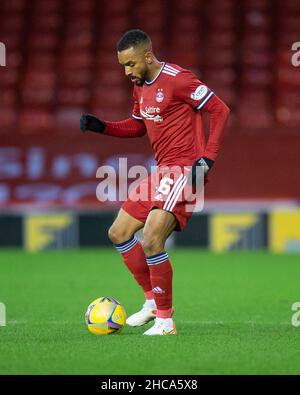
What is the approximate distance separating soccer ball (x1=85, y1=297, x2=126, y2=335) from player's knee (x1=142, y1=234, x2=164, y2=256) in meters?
0.43

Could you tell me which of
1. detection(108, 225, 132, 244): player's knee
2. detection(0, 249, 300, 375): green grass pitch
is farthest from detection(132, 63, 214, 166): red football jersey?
detection(0, 249, 300, 375): green grass pitch

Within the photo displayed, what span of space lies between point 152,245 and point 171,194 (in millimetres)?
338

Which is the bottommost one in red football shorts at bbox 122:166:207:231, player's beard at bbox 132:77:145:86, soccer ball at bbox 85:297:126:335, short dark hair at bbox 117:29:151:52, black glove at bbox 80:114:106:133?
soccer ball at bbox 85:297:126:335

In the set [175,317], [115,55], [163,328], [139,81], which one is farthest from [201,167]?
[115,55]

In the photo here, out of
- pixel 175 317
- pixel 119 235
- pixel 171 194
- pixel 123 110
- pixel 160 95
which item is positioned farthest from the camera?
pixel 123 110

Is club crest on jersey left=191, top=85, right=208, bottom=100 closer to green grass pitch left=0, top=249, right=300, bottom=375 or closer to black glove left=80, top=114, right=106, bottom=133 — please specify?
black glove left=80, top=114, right=106, bottom=133

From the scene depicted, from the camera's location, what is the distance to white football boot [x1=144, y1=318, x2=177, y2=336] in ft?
20.0

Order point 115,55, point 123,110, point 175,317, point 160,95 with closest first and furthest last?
point 160,95
point 175,317
point 123,110
point 115,55

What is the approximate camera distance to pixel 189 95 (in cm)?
625

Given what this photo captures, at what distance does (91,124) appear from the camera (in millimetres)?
6578

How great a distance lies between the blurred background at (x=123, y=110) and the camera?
13102 millimetres

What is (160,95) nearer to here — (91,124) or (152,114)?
(152,114)

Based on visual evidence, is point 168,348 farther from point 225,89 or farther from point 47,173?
point 225,89
